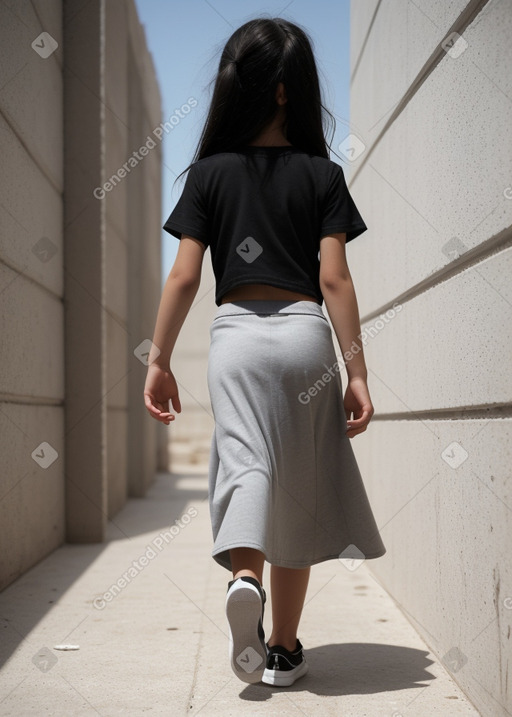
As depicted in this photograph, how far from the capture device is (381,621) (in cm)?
341

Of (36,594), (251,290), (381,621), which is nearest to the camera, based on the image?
(251,290)

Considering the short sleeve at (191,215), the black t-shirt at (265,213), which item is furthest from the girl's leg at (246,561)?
the short sleeve at (191,215)

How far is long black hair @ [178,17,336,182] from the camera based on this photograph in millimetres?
2520

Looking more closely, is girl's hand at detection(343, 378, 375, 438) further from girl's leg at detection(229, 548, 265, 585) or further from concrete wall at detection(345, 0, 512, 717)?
girl's leg at detection(229, 548, 265, 585)

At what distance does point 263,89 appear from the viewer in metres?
2.52

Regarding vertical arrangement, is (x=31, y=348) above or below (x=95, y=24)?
below

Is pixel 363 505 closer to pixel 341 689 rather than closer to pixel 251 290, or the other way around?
pixel 341 689

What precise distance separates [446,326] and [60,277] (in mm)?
3260

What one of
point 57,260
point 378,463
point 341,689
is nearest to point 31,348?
point 57,260

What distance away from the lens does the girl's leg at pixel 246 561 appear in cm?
223

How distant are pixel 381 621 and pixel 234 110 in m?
2.00

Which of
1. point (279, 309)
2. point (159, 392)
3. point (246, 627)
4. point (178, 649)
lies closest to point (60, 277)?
point (178, 649)

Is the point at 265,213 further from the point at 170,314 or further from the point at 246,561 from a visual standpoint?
the point at 246,561

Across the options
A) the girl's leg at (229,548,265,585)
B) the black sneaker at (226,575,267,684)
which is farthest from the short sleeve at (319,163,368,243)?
the black sneaker at (226,575,267,684)
